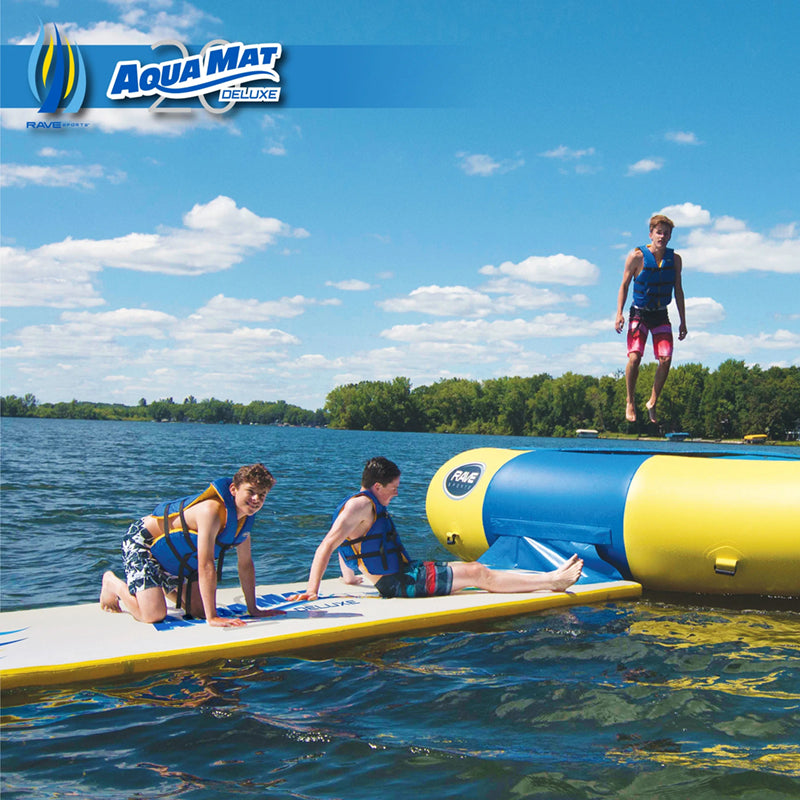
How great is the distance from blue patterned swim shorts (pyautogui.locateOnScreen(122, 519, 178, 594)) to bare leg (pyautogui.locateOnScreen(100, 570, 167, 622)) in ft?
0.18

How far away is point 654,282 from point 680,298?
32cm

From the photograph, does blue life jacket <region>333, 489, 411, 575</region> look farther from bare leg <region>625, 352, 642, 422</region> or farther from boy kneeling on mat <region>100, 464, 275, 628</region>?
bare leg <region>625, 352, 642, 422</region>

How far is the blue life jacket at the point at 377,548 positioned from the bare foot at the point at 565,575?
1.22 meters

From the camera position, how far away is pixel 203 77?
9.57 meters

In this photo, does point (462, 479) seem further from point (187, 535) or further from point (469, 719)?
point (469, 719)

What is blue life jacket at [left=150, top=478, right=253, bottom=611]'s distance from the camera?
15.7 ft

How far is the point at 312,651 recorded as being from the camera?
16.2 feet

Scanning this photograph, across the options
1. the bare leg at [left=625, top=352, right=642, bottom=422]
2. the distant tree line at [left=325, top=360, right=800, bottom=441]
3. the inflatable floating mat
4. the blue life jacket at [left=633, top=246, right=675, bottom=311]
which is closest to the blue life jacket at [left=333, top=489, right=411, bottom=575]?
the inflatable floating mat

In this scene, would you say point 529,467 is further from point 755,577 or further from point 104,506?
point 104,506

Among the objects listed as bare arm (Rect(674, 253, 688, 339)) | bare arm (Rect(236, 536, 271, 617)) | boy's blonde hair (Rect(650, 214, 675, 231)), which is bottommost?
bare arm (Rect(236, 536, 271, 617))

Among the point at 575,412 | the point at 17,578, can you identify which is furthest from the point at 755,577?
the point at 575,412

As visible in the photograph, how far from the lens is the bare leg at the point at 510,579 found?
6.04 meters

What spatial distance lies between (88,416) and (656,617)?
140007mm

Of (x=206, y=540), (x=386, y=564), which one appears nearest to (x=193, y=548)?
(x=206, y=540)
